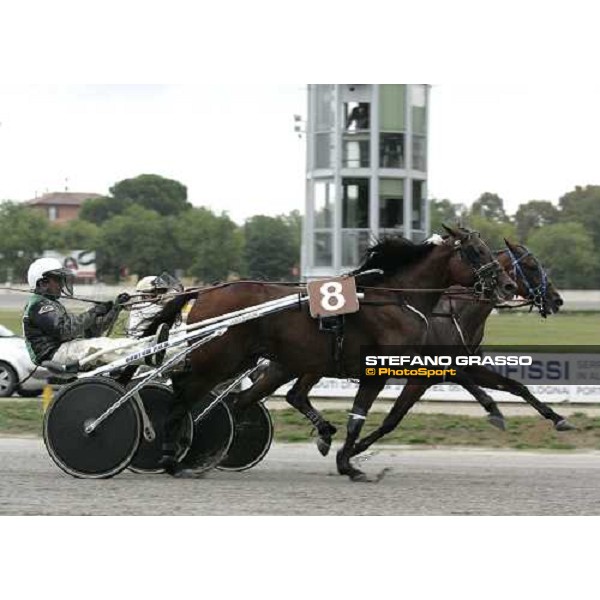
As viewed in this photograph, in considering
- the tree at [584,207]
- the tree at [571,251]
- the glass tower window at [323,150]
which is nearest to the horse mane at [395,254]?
the tree at [571,251]

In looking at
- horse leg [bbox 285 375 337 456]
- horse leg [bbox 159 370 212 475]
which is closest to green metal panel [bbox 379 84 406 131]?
horse leg [bbox 285 375 337 456]

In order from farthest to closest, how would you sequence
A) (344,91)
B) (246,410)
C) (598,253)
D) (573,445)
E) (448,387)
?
(598,253) → (344,91) → (448,387) → (573,445) → (246,410)

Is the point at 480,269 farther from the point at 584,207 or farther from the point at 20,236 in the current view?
the point at 20,236

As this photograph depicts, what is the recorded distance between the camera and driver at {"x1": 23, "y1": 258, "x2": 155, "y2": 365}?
7.99 meters

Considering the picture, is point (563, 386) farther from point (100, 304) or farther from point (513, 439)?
point (100, 304)

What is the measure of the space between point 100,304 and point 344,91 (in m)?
11.5

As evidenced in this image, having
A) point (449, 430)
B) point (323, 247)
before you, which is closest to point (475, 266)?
point (449, 430)

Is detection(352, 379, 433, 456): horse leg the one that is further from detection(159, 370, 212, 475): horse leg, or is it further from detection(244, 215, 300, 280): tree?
detection(244, 215, 300, 280): tree

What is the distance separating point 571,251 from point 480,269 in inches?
503

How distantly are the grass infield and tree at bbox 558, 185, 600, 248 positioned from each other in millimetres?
10221
